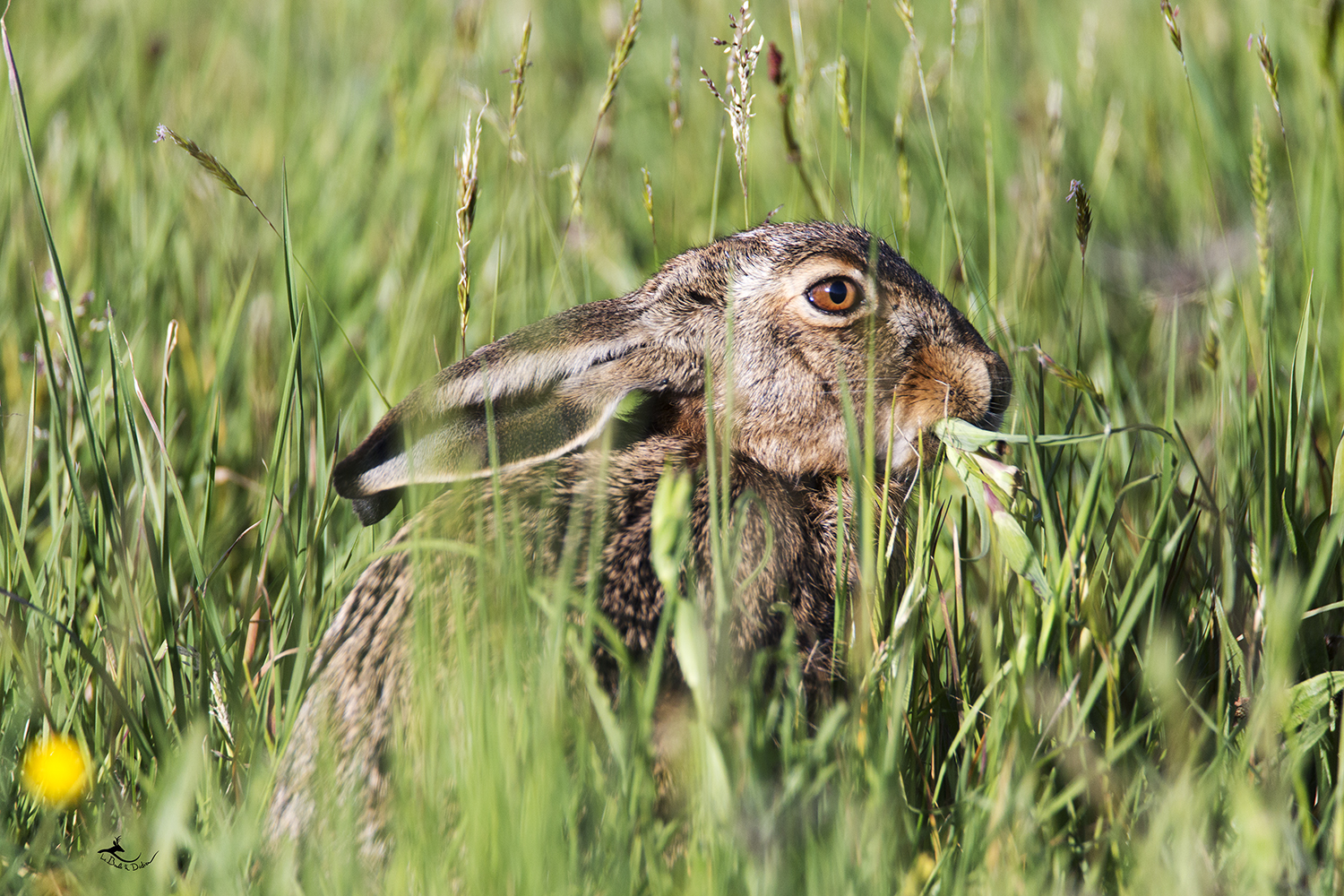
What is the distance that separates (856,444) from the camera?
2398 mm

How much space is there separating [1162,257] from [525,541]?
3.20m

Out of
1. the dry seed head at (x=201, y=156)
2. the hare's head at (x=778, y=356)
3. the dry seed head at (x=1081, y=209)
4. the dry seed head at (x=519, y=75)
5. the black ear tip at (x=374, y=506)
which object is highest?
the dry seed head at (x=519, y=75)

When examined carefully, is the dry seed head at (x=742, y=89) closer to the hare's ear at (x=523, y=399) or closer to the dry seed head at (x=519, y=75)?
the dry seed head at (x=519, y=75)

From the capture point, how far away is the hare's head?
124 inches

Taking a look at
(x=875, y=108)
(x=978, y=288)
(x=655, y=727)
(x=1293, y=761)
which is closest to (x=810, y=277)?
(x=978, y=288)

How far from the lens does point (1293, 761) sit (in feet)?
6.64

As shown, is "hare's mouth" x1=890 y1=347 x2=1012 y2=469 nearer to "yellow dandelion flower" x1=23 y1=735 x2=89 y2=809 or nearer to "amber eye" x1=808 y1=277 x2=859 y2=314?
"amber eye" x1=808 y1=277 x2=859 y2=314

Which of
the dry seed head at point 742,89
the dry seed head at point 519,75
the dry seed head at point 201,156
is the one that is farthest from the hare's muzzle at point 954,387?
the dry seed head at point 201,156

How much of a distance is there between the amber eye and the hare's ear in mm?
372

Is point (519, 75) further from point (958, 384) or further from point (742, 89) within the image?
point (958, 384)

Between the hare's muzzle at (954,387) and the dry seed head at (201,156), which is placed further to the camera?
the hare's muzzle at (954,387)

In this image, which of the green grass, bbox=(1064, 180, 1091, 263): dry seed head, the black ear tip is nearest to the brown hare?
the black ear tip

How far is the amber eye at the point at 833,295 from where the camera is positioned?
340 cm

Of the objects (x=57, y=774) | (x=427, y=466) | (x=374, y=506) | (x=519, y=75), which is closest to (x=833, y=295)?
(x=519, y=75)
